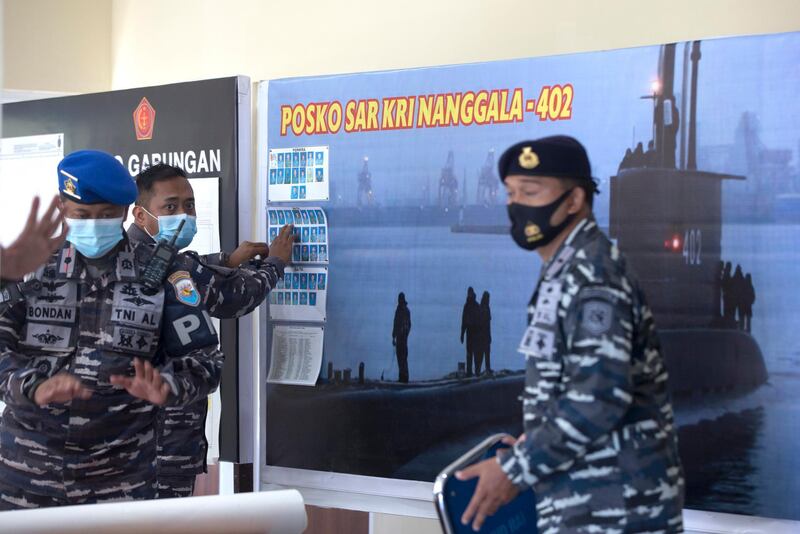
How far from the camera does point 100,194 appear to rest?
87.5 inches

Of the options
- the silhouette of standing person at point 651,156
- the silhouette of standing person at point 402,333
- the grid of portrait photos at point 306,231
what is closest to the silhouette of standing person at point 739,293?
the silhouette of standing person at point 651,156

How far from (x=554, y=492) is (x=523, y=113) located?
122cm

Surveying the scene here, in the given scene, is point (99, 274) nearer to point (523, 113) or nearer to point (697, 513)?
point (523, 113)

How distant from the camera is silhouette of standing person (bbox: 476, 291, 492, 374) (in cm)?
263

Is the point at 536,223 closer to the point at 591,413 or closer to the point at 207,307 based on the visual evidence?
the point at 591,413

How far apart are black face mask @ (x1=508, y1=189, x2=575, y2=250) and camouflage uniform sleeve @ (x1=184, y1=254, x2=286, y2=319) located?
3.69 feet

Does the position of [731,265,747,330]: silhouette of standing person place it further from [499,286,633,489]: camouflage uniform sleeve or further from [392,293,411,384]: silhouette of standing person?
[392,293,411,384]: silhouette of standing person

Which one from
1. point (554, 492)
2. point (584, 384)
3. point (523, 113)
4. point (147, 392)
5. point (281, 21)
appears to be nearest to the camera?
point (584, 384)

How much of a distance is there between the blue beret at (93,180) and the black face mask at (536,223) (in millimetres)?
985

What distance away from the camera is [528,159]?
1782mm

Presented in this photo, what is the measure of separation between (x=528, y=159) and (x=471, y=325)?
949 millimetres

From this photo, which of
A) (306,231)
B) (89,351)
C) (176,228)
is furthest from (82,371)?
(306,231)

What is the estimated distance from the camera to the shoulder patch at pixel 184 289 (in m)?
2.29

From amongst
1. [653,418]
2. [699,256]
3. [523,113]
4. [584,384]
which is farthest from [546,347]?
[523,113]
